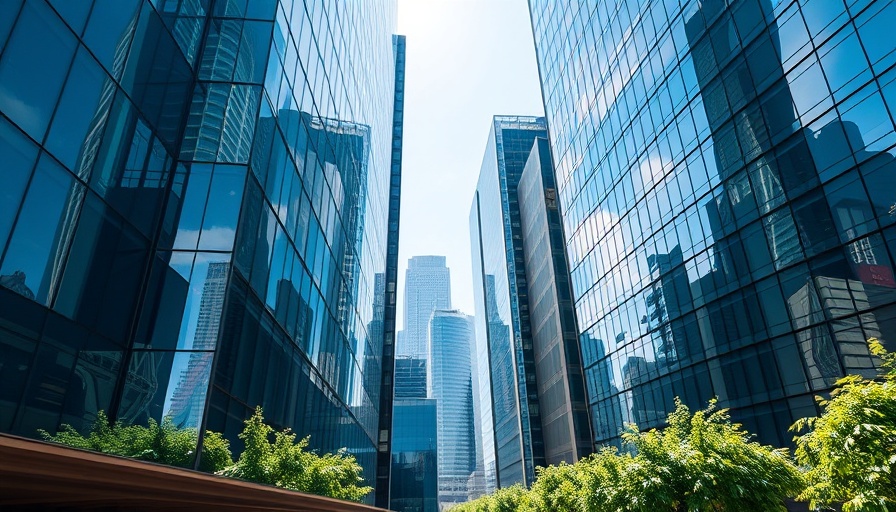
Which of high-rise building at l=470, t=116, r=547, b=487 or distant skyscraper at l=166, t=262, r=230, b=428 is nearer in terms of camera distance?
distant skyscraper at l=166, t=262, r=230, b=428

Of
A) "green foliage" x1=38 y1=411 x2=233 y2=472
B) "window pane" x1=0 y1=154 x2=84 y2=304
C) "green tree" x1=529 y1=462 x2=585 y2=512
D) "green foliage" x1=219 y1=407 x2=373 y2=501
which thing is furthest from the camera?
"green tree" x1=529 y1=462 x2=585 y2=512

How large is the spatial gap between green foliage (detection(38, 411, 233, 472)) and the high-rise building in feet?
269

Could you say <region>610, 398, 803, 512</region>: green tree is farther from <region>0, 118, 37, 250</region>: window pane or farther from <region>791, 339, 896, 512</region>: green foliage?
<region>0, 118, 37, 250</region>: window pane

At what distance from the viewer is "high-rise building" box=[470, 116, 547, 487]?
3841 inches

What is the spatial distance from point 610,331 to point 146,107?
43.2m

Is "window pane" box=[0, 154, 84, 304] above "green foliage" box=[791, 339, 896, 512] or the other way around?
above

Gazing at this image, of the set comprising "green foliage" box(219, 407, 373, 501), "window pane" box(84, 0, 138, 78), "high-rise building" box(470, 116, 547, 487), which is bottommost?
"green foliage" box(219, 407, 373, 501)

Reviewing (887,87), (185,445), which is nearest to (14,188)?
(185,445)

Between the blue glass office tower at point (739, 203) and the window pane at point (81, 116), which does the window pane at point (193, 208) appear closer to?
the window pane at point (81, 116)

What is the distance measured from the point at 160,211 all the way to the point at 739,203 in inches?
1184

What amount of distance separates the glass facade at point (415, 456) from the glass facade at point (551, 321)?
7115 centimetres

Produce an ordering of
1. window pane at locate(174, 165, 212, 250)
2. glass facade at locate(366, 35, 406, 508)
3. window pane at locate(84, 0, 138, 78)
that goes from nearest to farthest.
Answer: window pane at locate(84, 0, 138, 78), window pane at locate(174, 165, 212, 250), glass facade at locate(366, 35, 406, 508)

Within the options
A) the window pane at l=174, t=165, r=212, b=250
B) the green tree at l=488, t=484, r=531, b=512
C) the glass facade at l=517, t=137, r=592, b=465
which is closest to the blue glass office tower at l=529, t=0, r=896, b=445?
the green tree at l=488, t=484, r=531, b=512

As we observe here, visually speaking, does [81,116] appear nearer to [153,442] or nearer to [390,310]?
[153,442]
